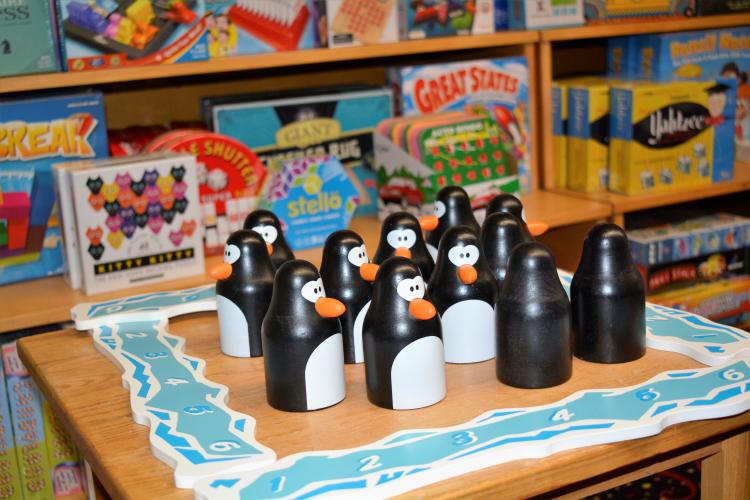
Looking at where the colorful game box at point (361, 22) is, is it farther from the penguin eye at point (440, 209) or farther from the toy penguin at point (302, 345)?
the toy penguin at point (302, 345)

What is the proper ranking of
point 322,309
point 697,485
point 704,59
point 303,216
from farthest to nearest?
point 704,59 → point 303,216 → point 697,485 → point 322,309

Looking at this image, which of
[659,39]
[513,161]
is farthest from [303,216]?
[659,39]

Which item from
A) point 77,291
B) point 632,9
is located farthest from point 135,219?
point 632,9

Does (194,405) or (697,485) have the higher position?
(194,405)

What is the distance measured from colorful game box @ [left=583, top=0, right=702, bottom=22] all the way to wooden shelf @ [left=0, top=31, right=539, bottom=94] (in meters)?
0.17

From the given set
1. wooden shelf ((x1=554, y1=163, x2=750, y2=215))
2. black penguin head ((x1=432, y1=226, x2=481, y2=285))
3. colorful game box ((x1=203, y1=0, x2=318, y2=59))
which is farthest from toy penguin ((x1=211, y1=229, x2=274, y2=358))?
wooden shelf ((x1=554, y1=163, x2=750, y2=215))

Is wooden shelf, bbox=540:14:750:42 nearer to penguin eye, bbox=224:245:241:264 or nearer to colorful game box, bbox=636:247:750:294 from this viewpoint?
colorful game box, bbox=636:247:750:294

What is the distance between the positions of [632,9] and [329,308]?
1512 mm

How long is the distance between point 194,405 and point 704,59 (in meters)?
1.73

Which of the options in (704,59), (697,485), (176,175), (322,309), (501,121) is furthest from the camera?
(704,59)

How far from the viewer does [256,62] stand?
1774 millimetres

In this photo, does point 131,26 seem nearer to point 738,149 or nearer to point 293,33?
point 293,33

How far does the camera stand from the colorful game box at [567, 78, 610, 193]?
206cm

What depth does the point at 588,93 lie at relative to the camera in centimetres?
205
